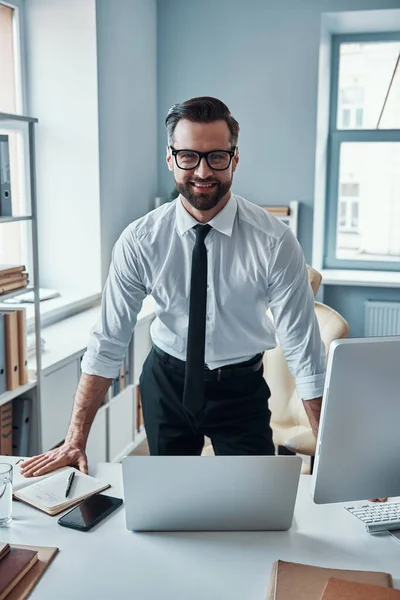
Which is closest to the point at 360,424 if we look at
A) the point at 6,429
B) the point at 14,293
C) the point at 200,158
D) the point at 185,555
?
the point at 185,555

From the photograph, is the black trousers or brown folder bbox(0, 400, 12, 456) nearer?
the black trousers

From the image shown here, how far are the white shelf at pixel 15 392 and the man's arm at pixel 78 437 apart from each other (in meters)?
0.79

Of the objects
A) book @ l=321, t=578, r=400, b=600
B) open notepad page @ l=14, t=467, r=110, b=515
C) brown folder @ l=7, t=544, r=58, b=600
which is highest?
book @ l=321, t=578, r=400, b=600

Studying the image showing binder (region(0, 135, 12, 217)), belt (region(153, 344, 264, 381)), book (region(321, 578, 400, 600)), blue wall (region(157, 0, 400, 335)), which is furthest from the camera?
blue wall (region(157, 0, 400, 335))

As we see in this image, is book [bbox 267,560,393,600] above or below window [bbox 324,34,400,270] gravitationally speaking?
below

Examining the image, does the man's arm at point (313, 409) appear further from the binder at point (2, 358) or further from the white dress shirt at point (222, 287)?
the binder at point (2, 358)

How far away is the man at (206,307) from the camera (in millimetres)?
1716

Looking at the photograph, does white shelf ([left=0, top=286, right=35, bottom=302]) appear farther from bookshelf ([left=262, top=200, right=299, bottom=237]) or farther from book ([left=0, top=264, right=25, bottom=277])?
bookshelf ([left=262, top=200, right=299, bottom=237])

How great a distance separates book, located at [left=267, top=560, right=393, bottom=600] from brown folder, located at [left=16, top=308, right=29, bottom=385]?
1.62 m

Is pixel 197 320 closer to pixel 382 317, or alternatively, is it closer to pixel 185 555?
pixel 185 555

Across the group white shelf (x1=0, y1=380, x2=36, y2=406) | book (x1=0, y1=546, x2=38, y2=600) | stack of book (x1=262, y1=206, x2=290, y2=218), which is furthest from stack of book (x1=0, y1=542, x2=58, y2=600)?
stack of book (x1=262, y1=206, x2=290, y2=218)

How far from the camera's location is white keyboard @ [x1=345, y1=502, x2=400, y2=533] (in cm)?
136

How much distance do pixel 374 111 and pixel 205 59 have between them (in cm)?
114

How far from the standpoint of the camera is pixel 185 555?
1.25 meters
